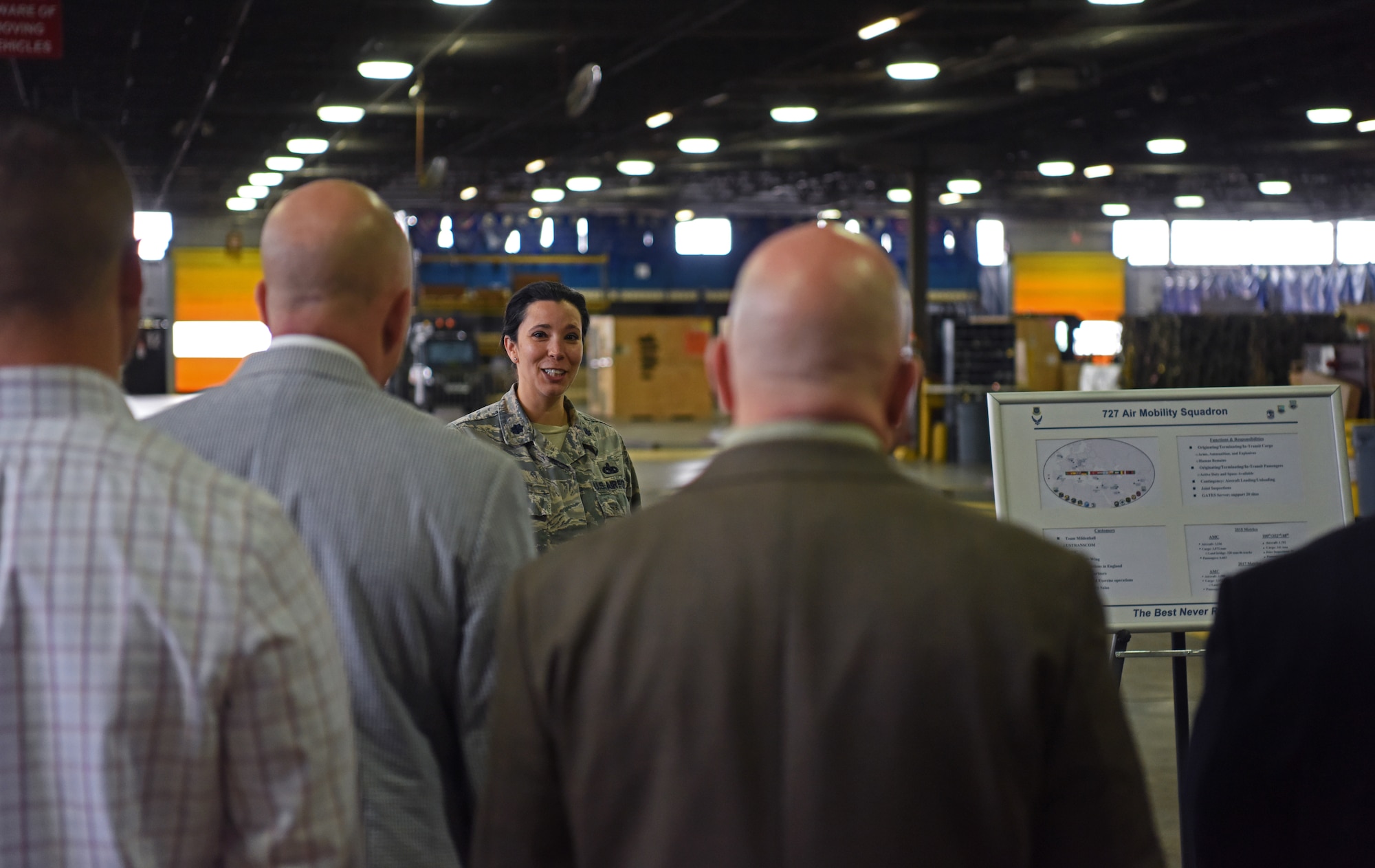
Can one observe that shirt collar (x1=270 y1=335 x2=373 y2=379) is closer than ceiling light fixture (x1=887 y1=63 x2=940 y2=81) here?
Yes

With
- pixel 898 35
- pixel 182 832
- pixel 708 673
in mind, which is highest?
pixel 898 35

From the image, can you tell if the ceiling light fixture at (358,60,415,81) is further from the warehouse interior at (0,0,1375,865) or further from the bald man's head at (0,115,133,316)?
the bald man's head at (0,115,133,316)

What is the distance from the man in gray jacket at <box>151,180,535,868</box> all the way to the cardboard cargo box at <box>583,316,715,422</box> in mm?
24769

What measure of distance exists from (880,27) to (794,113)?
16.5ft

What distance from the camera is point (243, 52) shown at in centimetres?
1407

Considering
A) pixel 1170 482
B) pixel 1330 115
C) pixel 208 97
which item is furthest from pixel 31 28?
pixel 1330 115

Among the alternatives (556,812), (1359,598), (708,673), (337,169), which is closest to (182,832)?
(556,812)

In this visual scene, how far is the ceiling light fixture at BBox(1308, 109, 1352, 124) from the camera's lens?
57.2ft

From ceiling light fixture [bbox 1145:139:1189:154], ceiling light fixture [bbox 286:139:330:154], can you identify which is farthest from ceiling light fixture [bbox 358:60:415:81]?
ceiling light fixture [bbox 1145:139:1189:154]

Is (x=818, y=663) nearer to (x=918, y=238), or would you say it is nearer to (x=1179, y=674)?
(x=1179, y=674)

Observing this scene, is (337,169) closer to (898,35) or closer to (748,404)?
(898,35)

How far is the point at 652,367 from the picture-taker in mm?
27047

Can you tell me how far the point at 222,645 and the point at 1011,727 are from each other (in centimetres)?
83

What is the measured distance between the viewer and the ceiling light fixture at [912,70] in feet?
45.6
